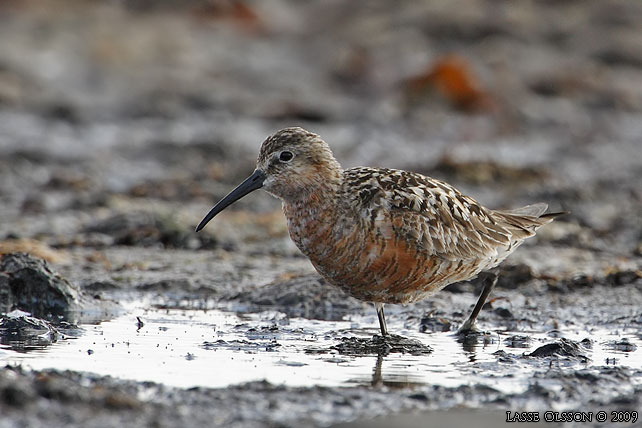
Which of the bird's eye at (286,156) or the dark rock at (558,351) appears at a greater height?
the bird's eye at (286,156)

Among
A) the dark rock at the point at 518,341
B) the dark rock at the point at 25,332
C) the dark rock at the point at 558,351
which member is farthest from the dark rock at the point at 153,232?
the dark rock at the point at 558,351

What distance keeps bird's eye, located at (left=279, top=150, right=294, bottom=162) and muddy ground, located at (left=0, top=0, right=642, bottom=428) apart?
1.32 m

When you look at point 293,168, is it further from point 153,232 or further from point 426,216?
point 153,232

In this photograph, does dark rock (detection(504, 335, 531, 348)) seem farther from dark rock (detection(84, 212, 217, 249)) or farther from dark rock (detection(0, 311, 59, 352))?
dark rock (detection(84, 212, 217, 249))

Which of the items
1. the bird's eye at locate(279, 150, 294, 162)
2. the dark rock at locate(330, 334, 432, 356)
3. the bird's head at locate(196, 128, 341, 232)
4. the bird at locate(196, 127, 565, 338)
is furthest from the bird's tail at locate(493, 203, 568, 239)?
the bird's eye at locate(279, 150, 294, 162)

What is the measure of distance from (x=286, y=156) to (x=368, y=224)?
2.73 feet

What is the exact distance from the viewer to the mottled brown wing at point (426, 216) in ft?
25.3

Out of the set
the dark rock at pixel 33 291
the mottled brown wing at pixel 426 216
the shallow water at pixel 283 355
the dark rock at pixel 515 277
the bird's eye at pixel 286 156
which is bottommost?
the shallow water at pixel 283 355

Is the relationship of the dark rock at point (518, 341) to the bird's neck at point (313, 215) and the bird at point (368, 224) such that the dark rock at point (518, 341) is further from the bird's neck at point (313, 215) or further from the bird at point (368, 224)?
the bird's neck at point (313, 215)

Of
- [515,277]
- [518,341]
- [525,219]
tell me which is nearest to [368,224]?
[518,341]

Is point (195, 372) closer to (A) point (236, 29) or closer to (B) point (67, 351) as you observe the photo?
(B) point (67, 351)

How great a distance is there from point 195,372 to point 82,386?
2.86 ft

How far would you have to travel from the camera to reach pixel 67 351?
23.4 feet

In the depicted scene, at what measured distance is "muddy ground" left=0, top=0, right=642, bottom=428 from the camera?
625 centimetres
